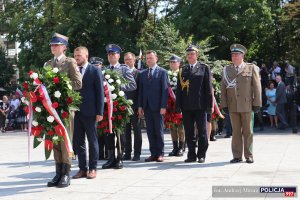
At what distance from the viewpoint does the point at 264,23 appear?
2891 cm

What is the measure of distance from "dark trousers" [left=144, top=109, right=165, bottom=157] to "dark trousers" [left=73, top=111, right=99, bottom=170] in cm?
231

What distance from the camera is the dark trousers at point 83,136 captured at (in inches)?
356

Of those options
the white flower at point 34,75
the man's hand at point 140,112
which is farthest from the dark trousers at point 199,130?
the white flower at point 34,75

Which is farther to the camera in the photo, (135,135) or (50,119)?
(135,135)

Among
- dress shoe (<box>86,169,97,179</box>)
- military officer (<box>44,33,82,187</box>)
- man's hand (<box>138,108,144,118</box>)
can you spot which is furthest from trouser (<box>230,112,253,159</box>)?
military officer (<box>44,33,82,187</box>)

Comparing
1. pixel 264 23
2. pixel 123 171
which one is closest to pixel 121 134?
pixel 123 171

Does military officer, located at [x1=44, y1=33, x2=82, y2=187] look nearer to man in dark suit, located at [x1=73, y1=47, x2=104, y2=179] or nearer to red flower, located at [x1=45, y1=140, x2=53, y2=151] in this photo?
red flower, located at [x1=45, y1=140, x2=53, y2=151]

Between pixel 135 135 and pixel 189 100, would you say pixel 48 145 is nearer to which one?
pixel 189 100

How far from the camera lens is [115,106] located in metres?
10.6

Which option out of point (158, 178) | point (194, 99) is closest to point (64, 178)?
point (158, 178)

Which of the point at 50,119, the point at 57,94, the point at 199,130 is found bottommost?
the point at 199,130

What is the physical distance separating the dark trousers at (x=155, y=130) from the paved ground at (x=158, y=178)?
1.24 ft

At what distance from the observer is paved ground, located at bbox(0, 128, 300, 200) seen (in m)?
7.73

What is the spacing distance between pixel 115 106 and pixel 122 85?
478mm
